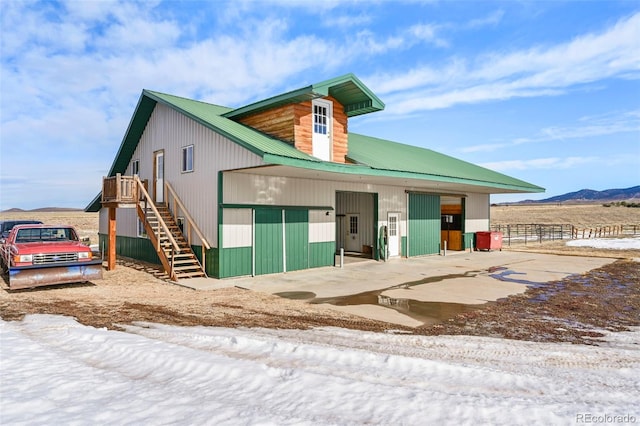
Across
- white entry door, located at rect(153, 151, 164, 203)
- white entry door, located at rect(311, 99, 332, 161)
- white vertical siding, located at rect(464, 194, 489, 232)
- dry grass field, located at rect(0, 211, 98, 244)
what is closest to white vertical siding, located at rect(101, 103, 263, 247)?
white entry door, located at rect(153, 151, 164, 203)

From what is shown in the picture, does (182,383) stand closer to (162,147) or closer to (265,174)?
(265,174)

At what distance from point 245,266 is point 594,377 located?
11557 millimetres

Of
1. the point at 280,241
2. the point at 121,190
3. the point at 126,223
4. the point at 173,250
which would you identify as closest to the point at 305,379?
the point at 173,250

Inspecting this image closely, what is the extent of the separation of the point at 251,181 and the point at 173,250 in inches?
147

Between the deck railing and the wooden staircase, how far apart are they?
0.61 m

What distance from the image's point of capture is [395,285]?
13492 millimetres

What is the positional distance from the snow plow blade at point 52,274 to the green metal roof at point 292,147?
5.93 m

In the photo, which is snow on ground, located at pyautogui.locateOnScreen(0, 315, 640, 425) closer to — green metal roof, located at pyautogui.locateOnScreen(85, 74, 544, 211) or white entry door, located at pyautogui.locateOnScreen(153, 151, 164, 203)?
green metal roof, located at pyautogui.locateOnScreen(85, 74, 544, 211)

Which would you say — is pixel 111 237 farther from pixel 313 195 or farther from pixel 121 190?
pixel 313 195

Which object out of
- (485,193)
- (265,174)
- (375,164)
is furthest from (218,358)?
(485,193)

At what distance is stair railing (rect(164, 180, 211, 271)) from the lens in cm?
1501

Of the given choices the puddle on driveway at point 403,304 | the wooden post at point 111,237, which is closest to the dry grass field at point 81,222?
the wooden post at point 111,237

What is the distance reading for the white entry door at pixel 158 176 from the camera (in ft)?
61.2

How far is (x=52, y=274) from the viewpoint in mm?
11953
